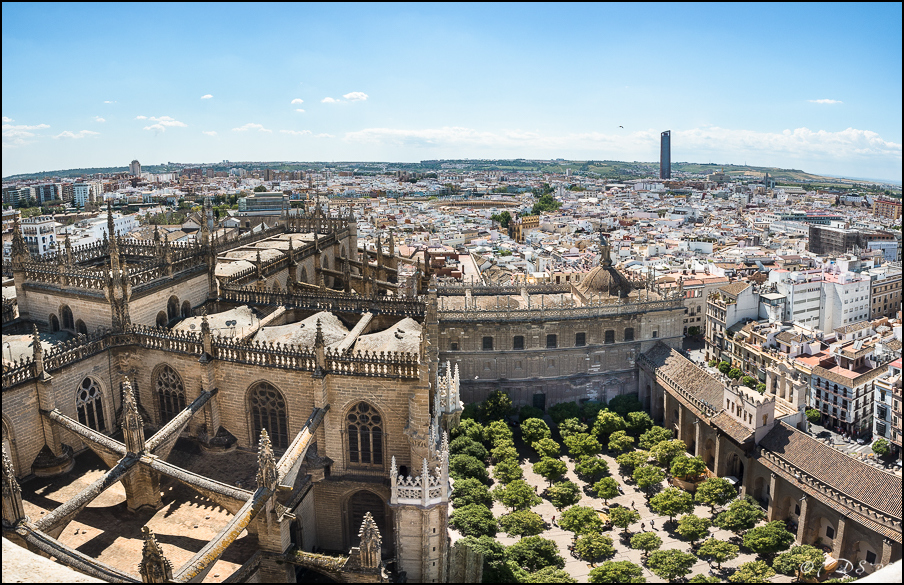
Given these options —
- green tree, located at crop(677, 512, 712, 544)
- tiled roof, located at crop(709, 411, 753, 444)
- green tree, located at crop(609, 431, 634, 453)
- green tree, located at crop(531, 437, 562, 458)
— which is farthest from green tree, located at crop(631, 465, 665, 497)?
green tree, located at crop(531, 437, 562, 458)

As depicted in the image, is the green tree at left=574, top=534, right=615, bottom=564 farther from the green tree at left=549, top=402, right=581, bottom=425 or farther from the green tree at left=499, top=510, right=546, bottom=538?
the green tree at left=549, top=402, right=581, bottom=425

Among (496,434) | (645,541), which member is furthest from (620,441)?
(645,541)

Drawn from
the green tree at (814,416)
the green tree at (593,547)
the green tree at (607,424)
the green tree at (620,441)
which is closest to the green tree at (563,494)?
the green tree at (593,547)

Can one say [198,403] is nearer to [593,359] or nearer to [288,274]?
[288,274]

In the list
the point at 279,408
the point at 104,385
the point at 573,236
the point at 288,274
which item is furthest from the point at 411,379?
the point at 573,236

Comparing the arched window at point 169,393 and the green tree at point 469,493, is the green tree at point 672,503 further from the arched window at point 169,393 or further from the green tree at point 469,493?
the arched window at point 169,393
